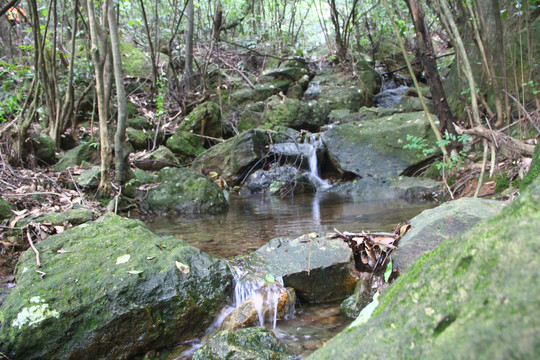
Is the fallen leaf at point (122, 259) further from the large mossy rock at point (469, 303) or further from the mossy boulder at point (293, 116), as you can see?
the mossy boulder at point (293, 116)

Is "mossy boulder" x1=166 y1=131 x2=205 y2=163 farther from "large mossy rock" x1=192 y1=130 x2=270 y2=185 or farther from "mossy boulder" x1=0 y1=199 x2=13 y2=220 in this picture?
"mossy boulder" x1=0 y1=199 x2=13 y2=220

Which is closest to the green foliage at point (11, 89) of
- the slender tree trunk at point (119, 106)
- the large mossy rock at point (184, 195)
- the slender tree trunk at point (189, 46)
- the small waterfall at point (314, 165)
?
the slender tree trunk at point (119, 106)

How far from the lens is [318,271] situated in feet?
10.4

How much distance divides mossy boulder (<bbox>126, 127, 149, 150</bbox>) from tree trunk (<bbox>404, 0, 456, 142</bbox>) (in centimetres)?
711

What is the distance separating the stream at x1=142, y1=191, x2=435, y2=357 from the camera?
281 cm

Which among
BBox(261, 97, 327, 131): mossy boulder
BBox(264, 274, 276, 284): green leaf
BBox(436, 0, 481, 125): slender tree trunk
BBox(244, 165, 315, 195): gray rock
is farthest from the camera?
BBox(261, 97, 327, 131): mossy boulder

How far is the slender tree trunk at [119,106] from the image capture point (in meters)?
5.88

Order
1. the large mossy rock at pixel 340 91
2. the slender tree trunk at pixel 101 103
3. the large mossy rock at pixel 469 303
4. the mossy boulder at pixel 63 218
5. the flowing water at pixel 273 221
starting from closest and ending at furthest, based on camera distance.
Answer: the large mossy rock at pixel 469 303, the mossy boulder at pixel 63 218, the flowing water at pixel 273 221, the slender tree trunk at pixel 101 103, the large mossy rock at pixel 340 91

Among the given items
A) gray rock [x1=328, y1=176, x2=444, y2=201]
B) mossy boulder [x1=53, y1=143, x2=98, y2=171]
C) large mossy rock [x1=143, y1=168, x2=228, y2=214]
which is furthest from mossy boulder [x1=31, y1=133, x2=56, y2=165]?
gray rock [x1=328, y1=176, x2=444, y2=201]

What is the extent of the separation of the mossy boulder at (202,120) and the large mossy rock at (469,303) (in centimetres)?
998

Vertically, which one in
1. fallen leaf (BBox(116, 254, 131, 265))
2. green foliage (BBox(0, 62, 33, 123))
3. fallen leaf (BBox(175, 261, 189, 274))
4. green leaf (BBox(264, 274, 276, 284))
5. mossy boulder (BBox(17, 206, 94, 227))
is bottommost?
green leaf (BBox(264, 274, 276, 284))

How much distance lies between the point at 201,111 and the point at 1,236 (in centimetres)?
727

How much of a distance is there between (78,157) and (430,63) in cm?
675

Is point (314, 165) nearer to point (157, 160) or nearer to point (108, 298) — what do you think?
point (157, 160)
